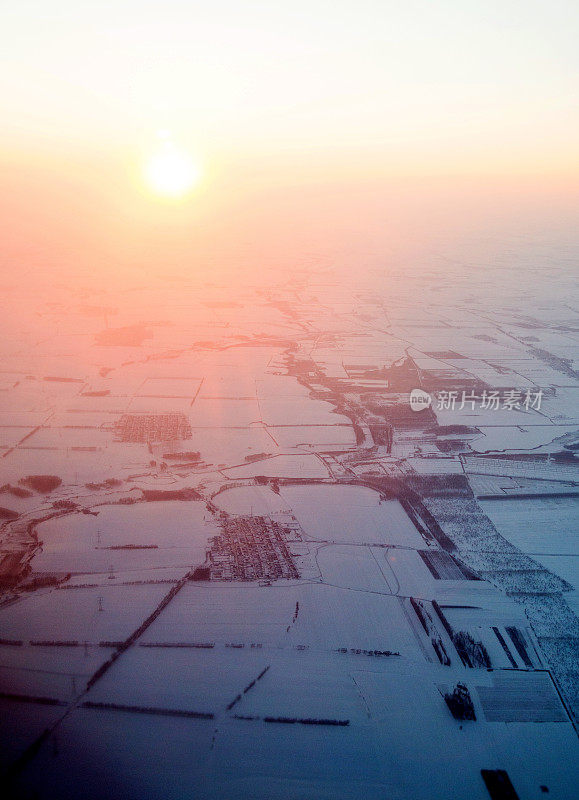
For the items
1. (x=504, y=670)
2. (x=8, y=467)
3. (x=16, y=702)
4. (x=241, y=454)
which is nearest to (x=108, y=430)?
(x=8, y=467)

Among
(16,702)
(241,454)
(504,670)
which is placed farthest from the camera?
(241,454)

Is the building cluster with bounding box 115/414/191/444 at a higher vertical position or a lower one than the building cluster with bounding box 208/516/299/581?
higher

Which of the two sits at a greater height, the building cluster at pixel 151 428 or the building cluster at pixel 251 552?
the building cluster at pixel 151 428

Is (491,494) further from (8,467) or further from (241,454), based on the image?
(8,467)

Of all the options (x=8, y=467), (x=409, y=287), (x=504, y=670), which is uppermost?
(x=409, y=287)

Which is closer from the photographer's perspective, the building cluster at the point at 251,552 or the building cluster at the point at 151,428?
the building cluster at the point at 251,552

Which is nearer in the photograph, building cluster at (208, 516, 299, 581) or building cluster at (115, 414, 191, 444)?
building cluster at (208, 516, 299, 581)

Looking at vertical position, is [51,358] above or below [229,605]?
above

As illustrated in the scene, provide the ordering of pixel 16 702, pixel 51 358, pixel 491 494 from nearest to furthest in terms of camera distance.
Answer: pixel 16 702 < pixel 491 494 < pixel 51 358
